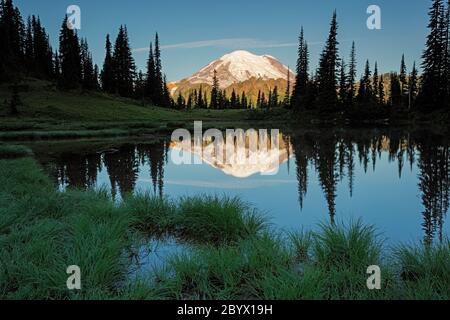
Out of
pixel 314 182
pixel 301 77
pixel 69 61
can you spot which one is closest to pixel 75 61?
pixel 69 61

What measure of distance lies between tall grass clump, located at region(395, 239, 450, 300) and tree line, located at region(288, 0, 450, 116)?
45340 millimetres

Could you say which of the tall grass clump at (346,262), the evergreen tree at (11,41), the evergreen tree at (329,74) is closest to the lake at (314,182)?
the tall grass clump at (346,262)

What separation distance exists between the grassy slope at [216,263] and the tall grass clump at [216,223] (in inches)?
0.8

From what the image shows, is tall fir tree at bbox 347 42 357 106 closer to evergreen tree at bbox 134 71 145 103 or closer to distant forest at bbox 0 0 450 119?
distant forest at bbox 0 0 450 119

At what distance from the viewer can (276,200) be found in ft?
37.2

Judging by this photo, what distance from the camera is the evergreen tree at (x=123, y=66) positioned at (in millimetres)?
85188

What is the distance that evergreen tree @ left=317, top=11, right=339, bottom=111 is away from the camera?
56.9 m

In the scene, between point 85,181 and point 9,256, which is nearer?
point 9,256

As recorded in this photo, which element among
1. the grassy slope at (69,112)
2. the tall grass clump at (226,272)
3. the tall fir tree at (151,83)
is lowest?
the tall grass clump at (226,272)

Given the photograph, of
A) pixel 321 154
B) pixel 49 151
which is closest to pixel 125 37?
pixel 49 151

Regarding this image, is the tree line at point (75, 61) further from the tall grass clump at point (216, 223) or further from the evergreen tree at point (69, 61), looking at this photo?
the tall grass clump at point (216, 223)

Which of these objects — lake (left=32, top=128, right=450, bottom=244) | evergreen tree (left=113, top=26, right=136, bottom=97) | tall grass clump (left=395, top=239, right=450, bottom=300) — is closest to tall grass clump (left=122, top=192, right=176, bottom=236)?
lake (left=32, top=128, right=450, bottom=244)
